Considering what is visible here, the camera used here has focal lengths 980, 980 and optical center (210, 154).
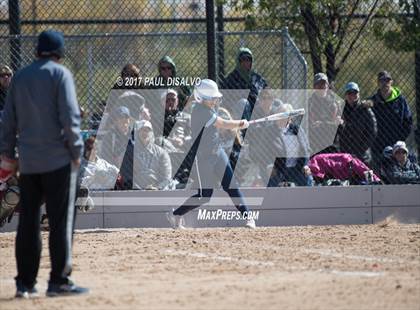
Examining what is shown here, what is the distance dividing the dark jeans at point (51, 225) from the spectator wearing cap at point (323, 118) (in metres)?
6.00

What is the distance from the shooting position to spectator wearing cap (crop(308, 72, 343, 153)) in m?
13.1

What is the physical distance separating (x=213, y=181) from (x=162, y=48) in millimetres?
1949

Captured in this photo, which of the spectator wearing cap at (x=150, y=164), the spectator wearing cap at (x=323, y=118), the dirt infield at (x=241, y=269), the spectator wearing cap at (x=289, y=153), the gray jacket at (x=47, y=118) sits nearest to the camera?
the dirt infield at (x=241, y=269)

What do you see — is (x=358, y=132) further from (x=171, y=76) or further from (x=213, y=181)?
(x=171, y=76)

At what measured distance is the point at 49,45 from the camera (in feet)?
25.1

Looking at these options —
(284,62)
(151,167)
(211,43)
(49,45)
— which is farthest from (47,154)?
(284,62)

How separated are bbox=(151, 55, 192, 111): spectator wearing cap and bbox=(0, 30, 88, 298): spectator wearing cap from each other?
4.92 metres

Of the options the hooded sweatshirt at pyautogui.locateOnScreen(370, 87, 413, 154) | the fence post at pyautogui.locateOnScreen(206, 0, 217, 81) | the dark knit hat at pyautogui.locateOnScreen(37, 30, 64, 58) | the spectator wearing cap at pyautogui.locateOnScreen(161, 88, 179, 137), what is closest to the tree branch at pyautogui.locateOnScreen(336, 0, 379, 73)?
the hooded sweatshirt at pyautogui.locateOnScreen(370, 87, 413, 154)

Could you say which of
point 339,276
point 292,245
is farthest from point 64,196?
point 292,245

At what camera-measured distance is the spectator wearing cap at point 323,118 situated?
42.9 ft

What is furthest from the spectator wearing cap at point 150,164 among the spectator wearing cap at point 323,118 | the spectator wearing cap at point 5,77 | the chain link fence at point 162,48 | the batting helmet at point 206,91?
the spectator wearing cap at point 323,118

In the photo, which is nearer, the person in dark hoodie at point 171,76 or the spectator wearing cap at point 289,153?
the person in dark hoodie at point 171,76

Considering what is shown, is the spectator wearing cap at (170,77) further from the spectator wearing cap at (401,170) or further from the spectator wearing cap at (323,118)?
the spectator wearing cap at (401,170)

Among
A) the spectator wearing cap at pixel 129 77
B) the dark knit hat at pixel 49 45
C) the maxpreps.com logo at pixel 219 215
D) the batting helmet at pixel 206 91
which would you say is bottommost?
the maxpreps.com logo at pixel 219 215
